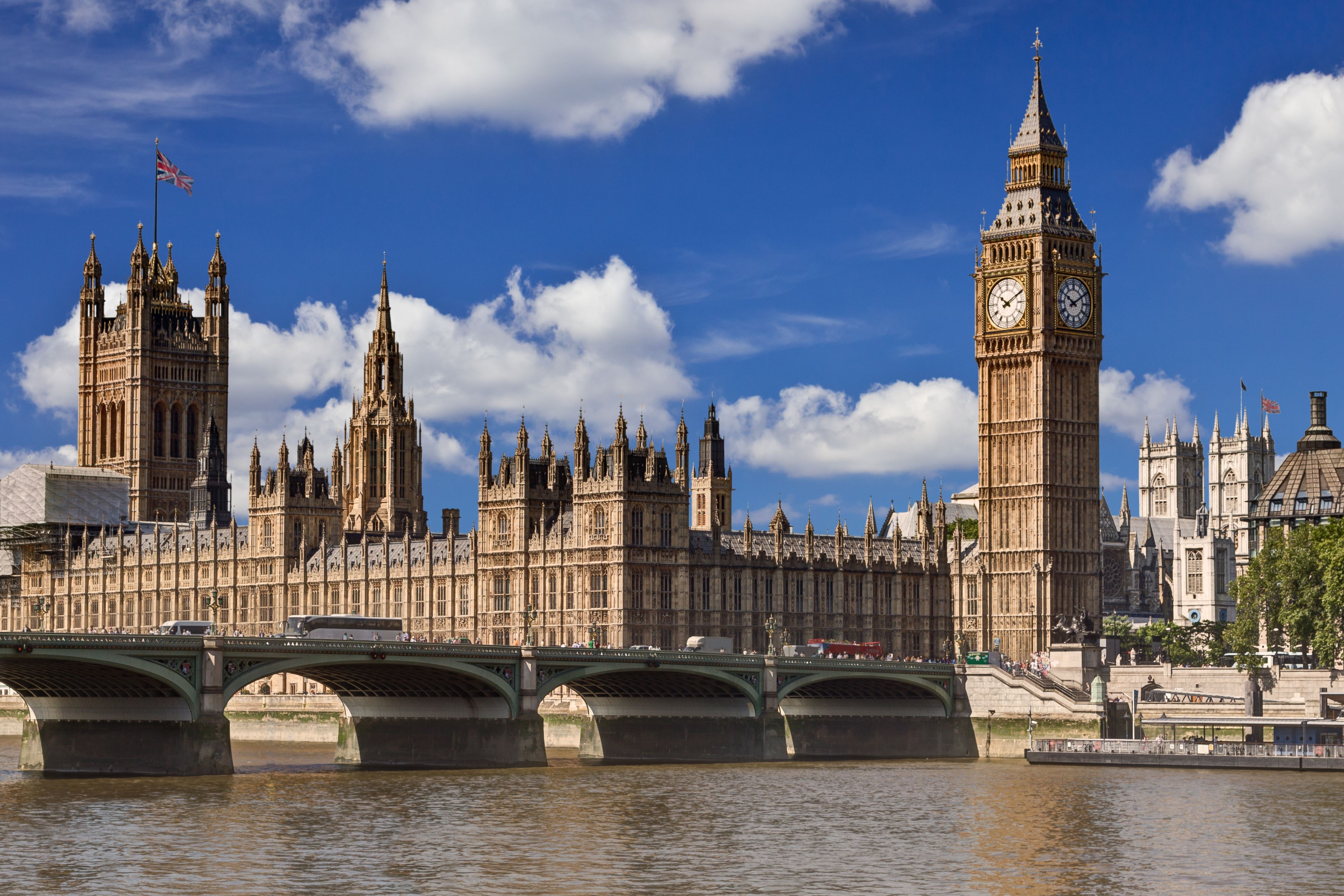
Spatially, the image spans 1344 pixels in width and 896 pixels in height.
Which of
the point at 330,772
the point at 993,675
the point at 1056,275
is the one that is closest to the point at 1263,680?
the point at 993,675

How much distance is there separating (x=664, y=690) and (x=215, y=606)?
88.5 ft

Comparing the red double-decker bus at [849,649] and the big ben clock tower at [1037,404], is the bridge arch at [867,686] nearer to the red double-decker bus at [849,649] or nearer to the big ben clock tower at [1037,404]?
the red double-decker bus at [849,649]

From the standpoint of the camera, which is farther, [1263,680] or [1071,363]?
[1071,363]

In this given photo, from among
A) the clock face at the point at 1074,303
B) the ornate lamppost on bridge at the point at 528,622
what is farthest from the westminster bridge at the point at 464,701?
the clock face at the point at 1074,303

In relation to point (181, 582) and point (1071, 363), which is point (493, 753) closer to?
point (1071, 363)

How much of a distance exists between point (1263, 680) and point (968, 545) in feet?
155

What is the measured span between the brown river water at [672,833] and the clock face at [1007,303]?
54151mm

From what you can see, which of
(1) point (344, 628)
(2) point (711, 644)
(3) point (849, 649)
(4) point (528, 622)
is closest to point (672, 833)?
(1) point (344, 628)

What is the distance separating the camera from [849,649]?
140m

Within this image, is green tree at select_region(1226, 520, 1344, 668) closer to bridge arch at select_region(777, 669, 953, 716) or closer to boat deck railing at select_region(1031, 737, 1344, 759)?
bridge arch at select_region(777, 669, 953, 716)

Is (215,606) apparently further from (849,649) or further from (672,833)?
(672,833)

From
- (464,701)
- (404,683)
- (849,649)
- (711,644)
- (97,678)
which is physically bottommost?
(464,701)

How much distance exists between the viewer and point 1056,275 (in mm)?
151625

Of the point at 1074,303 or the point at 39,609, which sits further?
the point at 39,609
